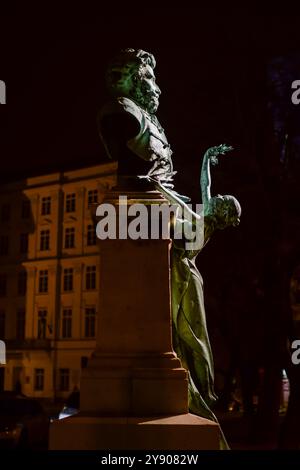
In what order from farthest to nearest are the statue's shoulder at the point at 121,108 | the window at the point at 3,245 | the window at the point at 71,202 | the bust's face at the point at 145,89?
the window at the point at 3,245 → the window at the point at 71,202 → the bust's face at the point at 145,89 → the statue's shoulder at the point at 121,108

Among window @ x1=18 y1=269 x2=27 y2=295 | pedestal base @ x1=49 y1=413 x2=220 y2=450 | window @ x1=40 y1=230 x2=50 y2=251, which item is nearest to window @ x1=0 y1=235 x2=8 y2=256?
window @ x1=18 y1=269 x2=27 y2=295

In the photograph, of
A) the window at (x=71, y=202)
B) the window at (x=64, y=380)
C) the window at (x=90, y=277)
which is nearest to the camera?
the window at (x=64, y=380)

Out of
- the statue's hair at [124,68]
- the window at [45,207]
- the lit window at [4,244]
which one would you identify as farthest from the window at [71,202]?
the statue's hair at [124,68]

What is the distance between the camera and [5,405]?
64.8 feet

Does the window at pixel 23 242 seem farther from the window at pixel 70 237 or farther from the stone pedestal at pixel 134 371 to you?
the stone pedestal at pixel 134 371

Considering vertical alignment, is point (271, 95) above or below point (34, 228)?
below

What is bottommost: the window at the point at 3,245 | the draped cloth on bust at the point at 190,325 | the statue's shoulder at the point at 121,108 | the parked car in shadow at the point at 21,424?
the parked car in shadow at the point at 21,424

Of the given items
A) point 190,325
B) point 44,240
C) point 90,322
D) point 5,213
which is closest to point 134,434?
point 190,325

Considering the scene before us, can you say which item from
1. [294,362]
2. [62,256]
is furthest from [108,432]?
[62,256]

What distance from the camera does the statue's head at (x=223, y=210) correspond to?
6.77 metres

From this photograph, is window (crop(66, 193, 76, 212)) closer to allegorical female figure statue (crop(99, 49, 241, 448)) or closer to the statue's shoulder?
allegorical female figure statue (crop(99, 49, 241, 448))

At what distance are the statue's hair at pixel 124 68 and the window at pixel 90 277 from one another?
54.6 metres
